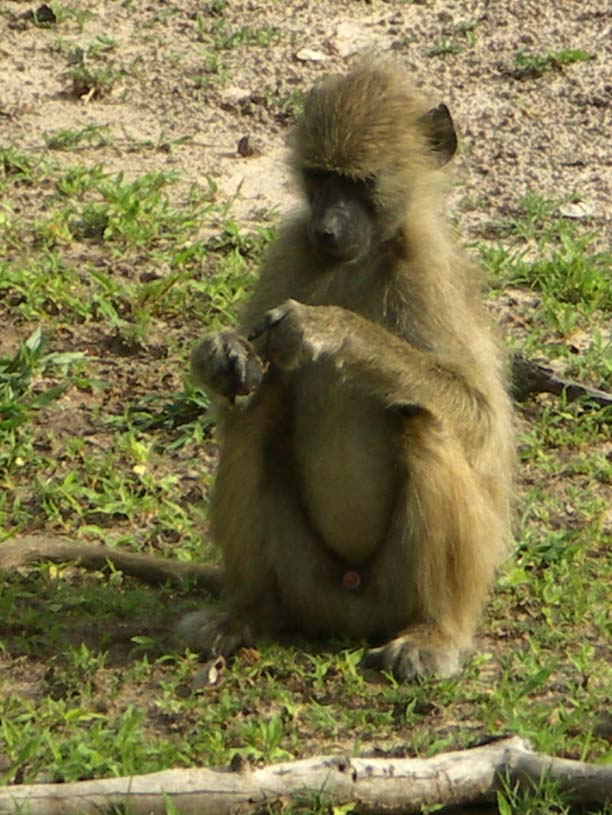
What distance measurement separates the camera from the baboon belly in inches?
251

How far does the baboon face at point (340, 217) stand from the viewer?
6312 mm

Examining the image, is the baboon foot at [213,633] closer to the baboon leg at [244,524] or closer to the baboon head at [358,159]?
the baboon leg at [244,524]

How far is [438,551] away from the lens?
6199mm

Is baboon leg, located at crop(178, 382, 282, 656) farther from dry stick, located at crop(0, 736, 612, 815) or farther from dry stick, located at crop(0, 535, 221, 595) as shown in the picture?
dry stick, located at crop(0, 736, 612, 815)

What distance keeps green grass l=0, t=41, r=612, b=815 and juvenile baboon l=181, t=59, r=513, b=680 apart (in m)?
0.22

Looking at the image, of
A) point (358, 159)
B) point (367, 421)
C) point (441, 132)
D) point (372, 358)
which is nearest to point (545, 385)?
point (441, 132)

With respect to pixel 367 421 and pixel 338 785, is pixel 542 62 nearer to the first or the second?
pixel 367 421

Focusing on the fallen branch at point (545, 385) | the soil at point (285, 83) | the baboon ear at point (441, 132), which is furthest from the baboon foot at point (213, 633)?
the soil at point (285, 83)

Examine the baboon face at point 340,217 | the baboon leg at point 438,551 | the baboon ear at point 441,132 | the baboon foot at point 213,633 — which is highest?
the baboon ear at point 441,132

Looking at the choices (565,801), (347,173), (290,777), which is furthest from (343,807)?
(347,173)

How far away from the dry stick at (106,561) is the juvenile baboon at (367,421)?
1.27 feet

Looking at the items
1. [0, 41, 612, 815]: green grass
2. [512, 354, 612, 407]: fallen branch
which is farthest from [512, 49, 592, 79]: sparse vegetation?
[512, 354, 612, 407]: fallen branch

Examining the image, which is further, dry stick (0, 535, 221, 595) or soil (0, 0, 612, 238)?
soil (0, 0, 612, 238)

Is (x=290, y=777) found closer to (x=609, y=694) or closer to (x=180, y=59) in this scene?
(x=609, y=694)
